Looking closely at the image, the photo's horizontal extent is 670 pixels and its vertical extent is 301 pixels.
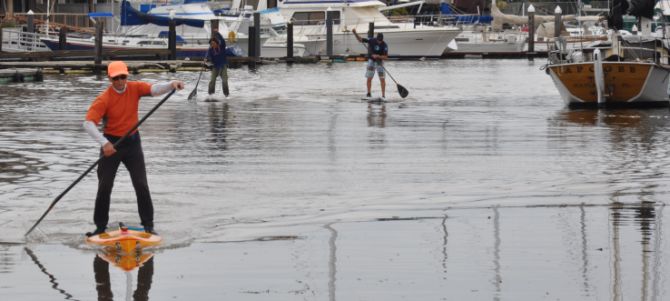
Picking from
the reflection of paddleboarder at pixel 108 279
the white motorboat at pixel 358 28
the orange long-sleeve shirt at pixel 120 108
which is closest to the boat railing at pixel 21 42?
the white motorboat at pixel 358 28

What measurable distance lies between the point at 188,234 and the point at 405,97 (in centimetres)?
2031

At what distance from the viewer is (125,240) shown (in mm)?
10797

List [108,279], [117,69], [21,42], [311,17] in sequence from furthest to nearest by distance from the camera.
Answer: [311,17] < [21,42] < [117,69] < [108,279]

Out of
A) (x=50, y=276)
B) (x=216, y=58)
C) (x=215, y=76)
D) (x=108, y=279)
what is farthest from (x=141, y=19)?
(x=108, y=279)

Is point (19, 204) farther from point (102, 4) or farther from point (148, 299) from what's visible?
point (102, 4)

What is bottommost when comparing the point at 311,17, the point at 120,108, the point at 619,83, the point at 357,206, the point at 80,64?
the point at 80,64

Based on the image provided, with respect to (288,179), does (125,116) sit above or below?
above

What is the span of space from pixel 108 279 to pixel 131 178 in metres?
1.85

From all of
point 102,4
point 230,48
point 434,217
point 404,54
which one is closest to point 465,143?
point 434,217

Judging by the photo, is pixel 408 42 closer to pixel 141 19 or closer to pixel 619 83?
pixel 141 19

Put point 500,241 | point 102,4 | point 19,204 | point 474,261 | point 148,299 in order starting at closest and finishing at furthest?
point 148,299, point 474,261, point 500,241, point 19,204, point 102,4

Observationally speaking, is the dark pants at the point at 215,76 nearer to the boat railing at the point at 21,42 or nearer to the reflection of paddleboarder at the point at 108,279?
the reflection of paddleboarder at the point at 108,279

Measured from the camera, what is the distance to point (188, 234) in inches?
462

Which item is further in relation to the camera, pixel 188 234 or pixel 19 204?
pixel 19 204
